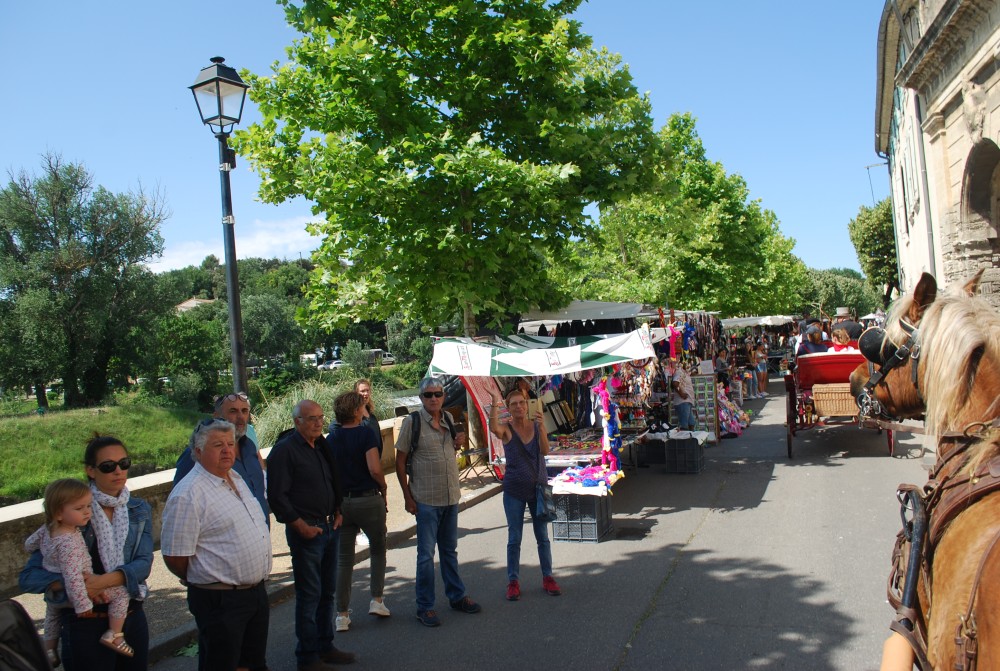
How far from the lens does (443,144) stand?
33.2 ft

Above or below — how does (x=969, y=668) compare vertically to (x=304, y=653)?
above

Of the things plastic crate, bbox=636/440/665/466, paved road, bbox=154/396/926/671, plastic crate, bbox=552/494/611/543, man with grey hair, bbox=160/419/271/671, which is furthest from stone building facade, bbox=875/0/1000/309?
man with grey hair, bbox=160/419/271/671

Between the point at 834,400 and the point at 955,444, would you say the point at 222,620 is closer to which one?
the point at 955,444

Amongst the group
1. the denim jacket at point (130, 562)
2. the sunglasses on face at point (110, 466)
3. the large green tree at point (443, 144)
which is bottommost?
the denim jacket at point (130, 562)

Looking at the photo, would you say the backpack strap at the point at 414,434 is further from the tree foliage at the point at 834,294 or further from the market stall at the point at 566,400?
the tree foliage at the point at 834,294

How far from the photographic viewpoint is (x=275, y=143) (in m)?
11.0

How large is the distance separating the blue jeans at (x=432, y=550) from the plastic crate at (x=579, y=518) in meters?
2.13

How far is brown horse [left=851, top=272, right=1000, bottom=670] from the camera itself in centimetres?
198

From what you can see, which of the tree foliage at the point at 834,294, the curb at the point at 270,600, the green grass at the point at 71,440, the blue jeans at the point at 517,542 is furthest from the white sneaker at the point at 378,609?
the tree foliage at the point at 834,294

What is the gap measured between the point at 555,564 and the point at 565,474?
1253 mm

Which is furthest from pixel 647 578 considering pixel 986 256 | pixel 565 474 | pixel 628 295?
pixel 628 295

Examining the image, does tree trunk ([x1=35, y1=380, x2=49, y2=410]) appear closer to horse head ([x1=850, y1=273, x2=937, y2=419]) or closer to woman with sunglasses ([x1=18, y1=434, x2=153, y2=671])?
woman with sunglasses ([x1=18, y1=434, x2=153, y2=671])

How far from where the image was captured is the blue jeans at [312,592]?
4.62m

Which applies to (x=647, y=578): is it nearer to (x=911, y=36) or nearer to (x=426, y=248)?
(x=426, y=248)
